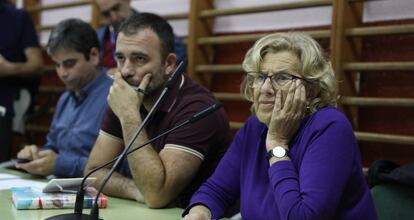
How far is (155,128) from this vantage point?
198cm

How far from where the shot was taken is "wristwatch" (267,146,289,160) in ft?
4.94

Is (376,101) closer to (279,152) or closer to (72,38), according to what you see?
(279,152)

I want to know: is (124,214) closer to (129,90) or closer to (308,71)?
(129,90)

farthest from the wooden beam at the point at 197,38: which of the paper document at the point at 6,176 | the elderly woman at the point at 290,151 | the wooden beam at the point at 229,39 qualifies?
the elderly woman at the point at 290,151

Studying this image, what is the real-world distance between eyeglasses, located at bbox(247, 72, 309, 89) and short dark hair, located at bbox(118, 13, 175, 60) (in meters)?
0.48

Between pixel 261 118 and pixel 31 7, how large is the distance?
129 inches

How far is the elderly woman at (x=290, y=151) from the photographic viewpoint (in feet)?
4.58

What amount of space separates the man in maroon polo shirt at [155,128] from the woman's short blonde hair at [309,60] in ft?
1.17

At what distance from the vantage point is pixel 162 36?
2.04 m

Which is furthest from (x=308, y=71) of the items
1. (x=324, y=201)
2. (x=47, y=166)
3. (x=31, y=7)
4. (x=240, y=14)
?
(x=31, y=7)

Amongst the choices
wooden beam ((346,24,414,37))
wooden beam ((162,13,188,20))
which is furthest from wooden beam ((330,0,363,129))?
wooden beam ((162,13,188,20))

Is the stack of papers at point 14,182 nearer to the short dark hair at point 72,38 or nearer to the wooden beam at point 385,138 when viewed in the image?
the short dark hair at point 72,38

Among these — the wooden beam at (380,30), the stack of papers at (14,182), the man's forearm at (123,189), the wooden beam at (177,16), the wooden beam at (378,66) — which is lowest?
the stack of papers at (14,182)

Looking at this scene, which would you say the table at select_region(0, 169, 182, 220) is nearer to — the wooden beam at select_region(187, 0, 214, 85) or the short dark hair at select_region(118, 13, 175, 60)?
the short dark hair at select_region(118, 13, 175, 60)
